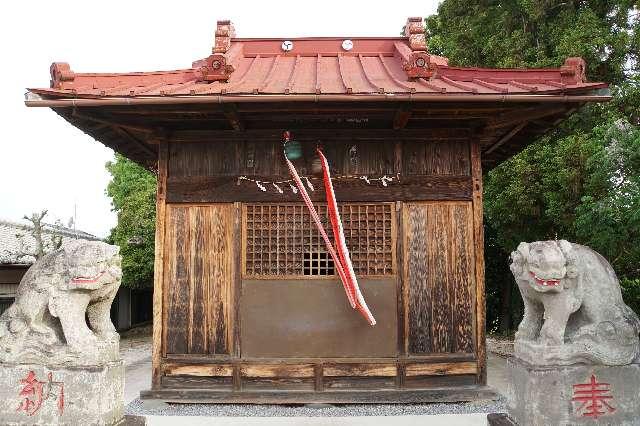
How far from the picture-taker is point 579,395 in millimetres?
4543

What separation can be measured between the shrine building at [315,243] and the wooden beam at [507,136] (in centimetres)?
10

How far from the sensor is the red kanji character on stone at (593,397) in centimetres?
454

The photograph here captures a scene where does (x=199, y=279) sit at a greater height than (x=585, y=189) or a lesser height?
lesser

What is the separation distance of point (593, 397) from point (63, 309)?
513cm

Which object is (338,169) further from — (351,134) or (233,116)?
(233,116)

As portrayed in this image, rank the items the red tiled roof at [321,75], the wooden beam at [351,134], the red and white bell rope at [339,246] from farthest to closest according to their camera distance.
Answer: the wooden beam at [351,134] < the red and white bell rope at [339,246] < the red tiled roof at [321,75]

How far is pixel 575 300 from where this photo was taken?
4668 millimetres

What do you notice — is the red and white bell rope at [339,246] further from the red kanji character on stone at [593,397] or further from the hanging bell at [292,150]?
the red kanji character on stone at [593,397]

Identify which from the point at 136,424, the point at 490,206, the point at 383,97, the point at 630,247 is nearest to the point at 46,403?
the point at 136,424

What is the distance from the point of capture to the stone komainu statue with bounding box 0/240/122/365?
5074 millimetres

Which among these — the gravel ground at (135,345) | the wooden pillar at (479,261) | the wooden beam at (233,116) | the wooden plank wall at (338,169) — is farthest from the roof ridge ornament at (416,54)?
the gravel ground at (135,345)

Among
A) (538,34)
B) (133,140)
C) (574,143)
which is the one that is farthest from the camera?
(538,34)

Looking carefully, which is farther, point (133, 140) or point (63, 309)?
point (133, 140)

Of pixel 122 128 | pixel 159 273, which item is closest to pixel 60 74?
pixel 122 128
